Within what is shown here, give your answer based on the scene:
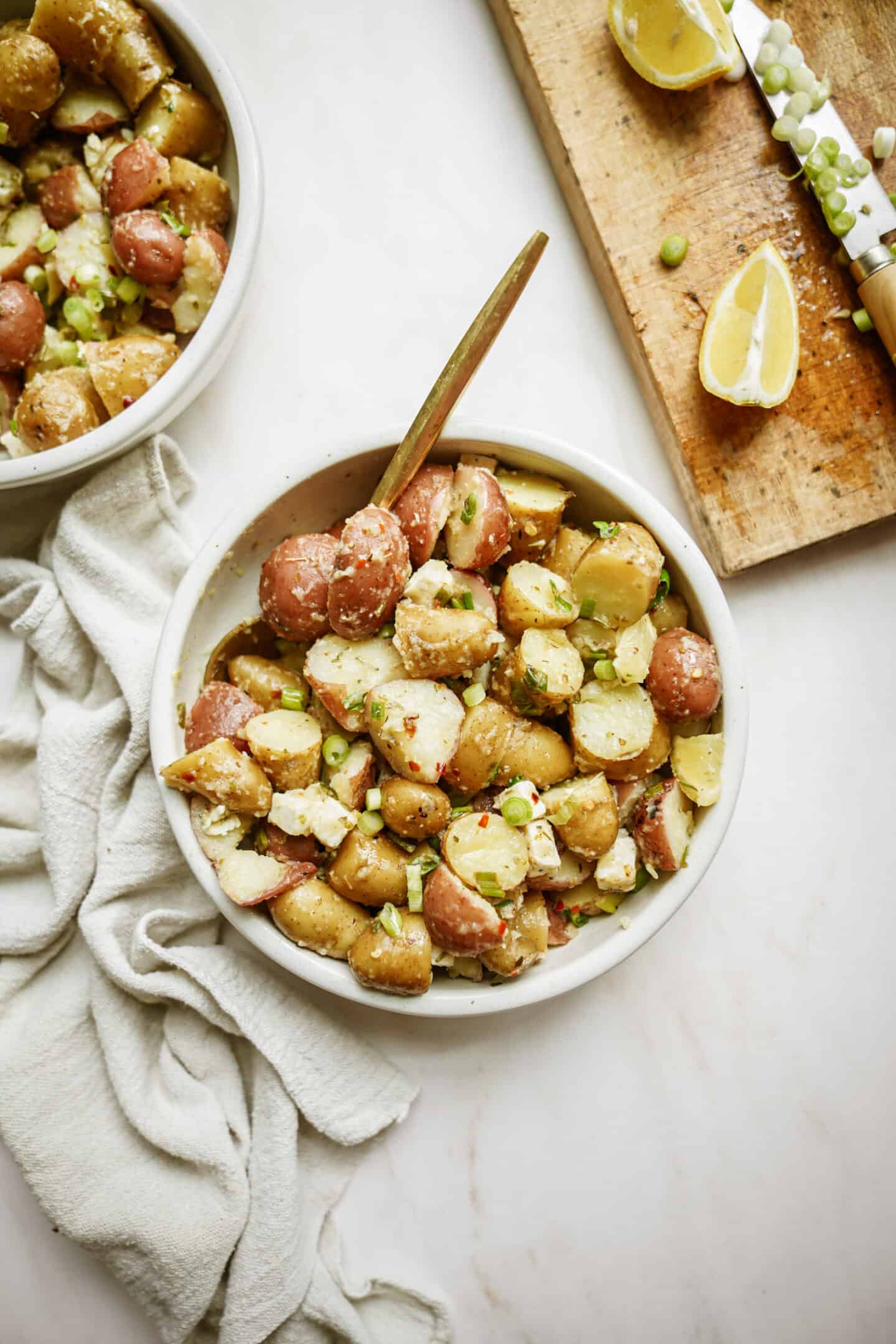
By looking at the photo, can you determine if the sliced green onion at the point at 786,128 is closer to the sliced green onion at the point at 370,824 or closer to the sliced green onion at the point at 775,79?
the sliced green onion at the point at 775,79

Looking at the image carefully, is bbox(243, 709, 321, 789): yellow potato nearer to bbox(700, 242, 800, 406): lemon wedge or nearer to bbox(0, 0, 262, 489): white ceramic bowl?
bbox(0, 0, 262, 489): white ceramic bowl

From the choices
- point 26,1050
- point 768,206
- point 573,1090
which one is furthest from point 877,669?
point 26,1050

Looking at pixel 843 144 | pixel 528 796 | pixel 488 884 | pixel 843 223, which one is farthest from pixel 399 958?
pixel 843 144

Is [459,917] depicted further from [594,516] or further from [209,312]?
[209,312]

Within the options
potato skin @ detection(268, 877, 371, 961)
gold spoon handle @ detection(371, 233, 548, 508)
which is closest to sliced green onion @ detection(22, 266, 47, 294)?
gold spoon handle @ detection(371, 233, 548, 508)

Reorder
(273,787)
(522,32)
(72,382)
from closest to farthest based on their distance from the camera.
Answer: (273,787)
(72,382)
(522,32)

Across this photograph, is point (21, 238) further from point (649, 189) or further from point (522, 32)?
point (649, 189)

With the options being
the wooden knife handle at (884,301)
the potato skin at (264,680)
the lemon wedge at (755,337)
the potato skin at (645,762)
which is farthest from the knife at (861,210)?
the potato skin at (264,680)
